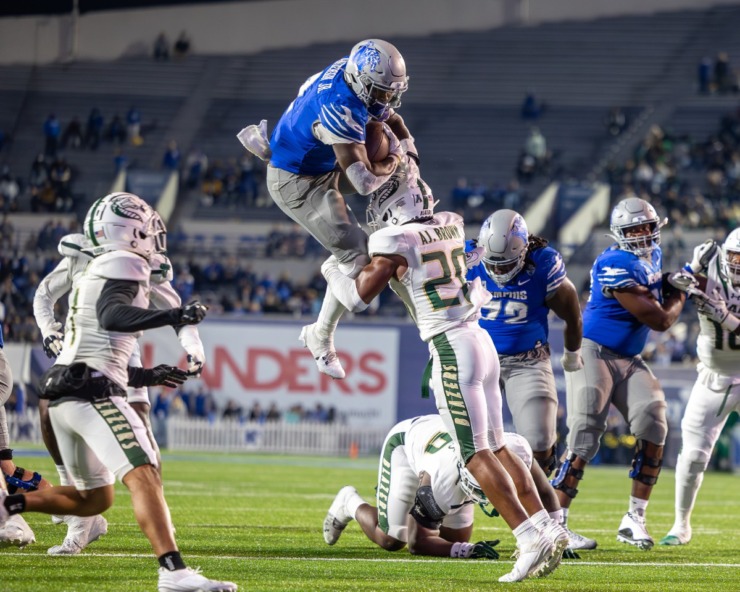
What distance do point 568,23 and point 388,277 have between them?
34.2m

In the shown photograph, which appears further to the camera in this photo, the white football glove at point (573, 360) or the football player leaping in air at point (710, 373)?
the football player leaping in air at point (710, 373)

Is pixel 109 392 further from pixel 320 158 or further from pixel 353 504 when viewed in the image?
pixel 353 504

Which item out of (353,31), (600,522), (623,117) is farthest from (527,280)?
(353,31)

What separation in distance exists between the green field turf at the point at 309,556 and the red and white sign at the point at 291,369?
10600 mm

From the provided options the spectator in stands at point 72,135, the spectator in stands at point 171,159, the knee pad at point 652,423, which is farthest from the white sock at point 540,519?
the spectator in stands at point 72,135

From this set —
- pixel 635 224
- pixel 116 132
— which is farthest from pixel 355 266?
pixel 116 132

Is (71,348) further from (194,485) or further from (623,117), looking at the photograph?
(623,117)

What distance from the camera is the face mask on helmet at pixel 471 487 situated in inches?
284

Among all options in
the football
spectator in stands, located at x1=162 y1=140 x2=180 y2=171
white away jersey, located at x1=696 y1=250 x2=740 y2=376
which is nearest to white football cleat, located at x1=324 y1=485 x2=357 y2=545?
the football

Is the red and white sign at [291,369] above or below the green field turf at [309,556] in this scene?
above

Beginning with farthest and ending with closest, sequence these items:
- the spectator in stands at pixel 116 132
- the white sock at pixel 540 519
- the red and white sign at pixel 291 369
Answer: the spectator in stands at pixel 116 132, the red and white sign at pixel 291 369, the white sock at pixel 540 519

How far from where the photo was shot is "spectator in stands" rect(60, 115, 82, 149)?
3409 cm

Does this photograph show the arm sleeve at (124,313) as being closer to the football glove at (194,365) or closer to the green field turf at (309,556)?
the football glove at (194,365)

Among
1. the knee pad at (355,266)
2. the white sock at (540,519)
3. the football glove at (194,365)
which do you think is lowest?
the white sock at (540,519)
